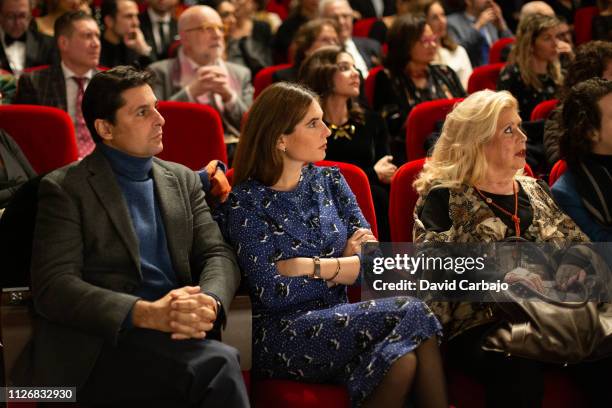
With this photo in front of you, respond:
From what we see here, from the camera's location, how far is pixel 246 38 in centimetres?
566

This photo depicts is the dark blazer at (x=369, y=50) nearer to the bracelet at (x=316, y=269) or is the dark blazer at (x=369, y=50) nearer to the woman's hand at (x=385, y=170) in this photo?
the woman's hand at (x=385, y=170)

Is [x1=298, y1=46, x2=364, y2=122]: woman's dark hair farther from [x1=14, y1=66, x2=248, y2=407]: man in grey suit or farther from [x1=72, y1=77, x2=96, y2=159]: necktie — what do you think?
[x1=14, y1=66, x2=248, y2=407]: man in grey suit

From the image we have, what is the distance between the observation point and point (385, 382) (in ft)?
7.60

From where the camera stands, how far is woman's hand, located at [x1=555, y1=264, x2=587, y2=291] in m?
2.57

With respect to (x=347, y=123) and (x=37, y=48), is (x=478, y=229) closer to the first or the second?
(x=347, y=123)

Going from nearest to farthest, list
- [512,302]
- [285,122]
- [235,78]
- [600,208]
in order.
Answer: [512,302] → [285,122] → [600,208] → [235,78]

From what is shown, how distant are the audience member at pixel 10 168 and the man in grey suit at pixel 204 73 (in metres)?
1.09

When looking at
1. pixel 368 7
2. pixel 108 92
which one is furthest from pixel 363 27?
pixel 108 92

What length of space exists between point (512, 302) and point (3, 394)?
1.26 meters

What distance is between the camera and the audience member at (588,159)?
283cm

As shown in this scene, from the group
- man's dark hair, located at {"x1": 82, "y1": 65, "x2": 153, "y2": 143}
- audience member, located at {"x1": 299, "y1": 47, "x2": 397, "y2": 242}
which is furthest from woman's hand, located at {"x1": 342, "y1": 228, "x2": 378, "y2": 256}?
audience member, located at {"x1": 299, "y1": 47, "x2": 397, "y2": 242}

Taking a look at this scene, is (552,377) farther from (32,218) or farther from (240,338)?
(32,218)

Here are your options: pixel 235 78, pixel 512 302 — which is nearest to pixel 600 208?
pixel 512 302

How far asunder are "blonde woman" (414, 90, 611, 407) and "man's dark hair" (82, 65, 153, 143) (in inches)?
33.8
